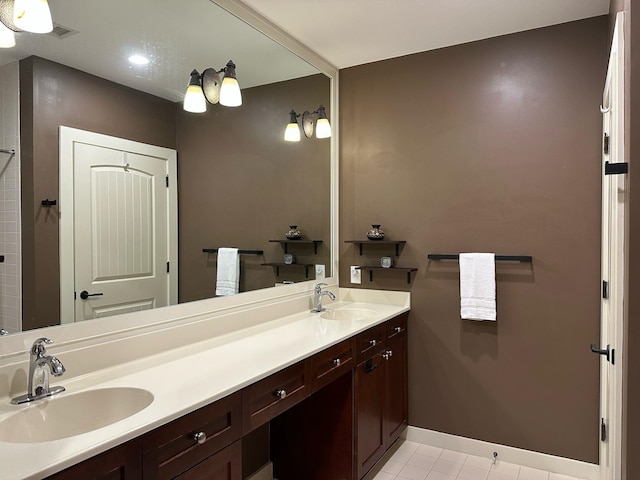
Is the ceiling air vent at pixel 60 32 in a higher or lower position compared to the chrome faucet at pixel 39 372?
higher

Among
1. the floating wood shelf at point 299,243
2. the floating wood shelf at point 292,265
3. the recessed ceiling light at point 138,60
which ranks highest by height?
the recessed ceiling light at point 138,60

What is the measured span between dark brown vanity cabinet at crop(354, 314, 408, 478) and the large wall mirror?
2.25 ft

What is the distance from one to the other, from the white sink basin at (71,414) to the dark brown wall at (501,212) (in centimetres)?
204

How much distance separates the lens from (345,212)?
11.0 feet

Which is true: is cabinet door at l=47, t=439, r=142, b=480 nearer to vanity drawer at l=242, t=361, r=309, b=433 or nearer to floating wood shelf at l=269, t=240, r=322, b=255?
vanity drawer at l=242, t=361, r=309, b=433

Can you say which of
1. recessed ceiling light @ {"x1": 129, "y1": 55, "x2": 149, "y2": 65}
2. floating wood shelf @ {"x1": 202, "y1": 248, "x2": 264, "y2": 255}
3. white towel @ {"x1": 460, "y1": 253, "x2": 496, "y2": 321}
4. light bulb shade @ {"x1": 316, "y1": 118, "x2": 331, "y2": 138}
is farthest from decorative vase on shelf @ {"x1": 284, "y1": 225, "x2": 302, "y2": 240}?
recessed ceiling light @ {"x1": 129, "y1": 55, "x2": 149, "y2": 65}

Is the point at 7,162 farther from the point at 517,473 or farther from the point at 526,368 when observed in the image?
the point at 517,473

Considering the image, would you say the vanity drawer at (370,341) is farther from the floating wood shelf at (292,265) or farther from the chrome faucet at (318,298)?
the floating wood shelf at (292,265)

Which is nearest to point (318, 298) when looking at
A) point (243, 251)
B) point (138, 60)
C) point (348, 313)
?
point (348, 313)

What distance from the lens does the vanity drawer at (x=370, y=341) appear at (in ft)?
7.97

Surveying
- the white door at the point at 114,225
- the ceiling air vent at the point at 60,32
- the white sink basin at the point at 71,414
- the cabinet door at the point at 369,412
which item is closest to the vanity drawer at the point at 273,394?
the white sink basin at the point at 71,414

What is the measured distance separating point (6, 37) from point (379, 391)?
7.91 ft

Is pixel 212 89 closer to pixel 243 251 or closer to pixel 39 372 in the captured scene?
pixel 243 251

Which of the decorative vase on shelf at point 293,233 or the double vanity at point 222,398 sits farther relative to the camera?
the decorative vase on shelf at point 293,233
